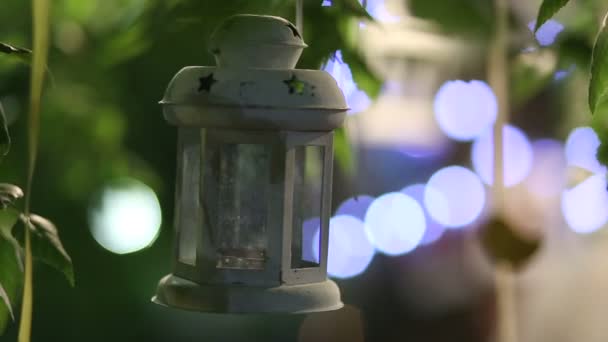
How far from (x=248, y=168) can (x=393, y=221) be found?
148cm

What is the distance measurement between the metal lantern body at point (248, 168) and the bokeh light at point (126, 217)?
769mm

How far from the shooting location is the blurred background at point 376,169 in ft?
3.17

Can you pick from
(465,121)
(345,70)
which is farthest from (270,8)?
(465,121)

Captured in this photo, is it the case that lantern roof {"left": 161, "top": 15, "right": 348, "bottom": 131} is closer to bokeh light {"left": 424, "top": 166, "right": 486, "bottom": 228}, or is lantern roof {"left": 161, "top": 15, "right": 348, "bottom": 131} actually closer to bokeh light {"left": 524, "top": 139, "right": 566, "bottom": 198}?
bokeh light {"left": 424, "top": 166, "right": 486, "bottom": 228}

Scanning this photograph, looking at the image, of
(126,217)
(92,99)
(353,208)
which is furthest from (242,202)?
(353,208)

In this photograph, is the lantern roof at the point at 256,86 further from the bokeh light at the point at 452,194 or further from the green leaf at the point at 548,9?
the bokeh light at the point at 452,194

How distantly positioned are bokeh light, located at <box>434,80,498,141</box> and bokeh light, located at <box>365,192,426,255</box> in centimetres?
23

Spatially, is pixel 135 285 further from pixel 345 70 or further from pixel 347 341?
pixel 345 70

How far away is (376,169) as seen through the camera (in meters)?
2.25

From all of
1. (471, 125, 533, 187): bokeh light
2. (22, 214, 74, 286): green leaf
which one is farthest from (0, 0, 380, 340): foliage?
(471, 125, 533, 187): bokeh light

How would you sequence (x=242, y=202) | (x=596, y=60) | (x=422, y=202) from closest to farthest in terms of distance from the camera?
(x=596, y=60)
(x=242, y=202)
(x=422, y=202)

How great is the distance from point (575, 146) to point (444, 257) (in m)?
0.88

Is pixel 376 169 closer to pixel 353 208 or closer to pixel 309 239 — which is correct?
pixel 353 208

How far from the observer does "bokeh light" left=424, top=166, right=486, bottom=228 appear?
216cm
